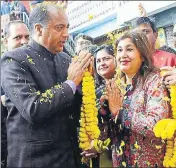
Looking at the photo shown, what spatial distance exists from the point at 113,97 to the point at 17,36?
71 centimetres

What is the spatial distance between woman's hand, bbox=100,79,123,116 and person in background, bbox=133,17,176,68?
0.69ft

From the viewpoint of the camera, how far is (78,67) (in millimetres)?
1515

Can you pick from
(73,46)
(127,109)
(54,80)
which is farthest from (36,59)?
(127,109)

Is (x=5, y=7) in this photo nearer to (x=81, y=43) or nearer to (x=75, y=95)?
(x=81, y=43)

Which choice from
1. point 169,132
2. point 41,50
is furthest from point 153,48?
point 41,50

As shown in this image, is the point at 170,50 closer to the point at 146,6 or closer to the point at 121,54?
the point at 121,54

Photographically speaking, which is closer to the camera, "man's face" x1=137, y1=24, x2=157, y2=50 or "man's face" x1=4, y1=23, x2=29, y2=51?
"man's face" x1=137, y1=24, x2=157, y2=50

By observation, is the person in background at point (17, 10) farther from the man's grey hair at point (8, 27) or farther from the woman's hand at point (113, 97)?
the woman's hand at point (113, 97)

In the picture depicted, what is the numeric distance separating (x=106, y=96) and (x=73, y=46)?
0.38 metres

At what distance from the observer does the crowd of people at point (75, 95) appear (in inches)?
55.8

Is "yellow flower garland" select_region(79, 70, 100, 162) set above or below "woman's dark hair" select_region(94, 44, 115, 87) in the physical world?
below

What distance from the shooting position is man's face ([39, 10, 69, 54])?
1.55 meters

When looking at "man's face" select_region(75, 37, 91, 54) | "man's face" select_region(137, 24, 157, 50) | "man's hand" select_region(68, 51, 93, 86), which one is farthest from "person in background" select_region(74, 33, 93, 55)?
"man's face" select_region(137, 24, 157, 50)

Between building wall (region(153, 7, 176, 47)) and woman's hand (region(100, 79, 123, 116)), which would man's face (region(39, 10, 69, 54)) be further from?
building wall (region(153, 7, 176, 47))
